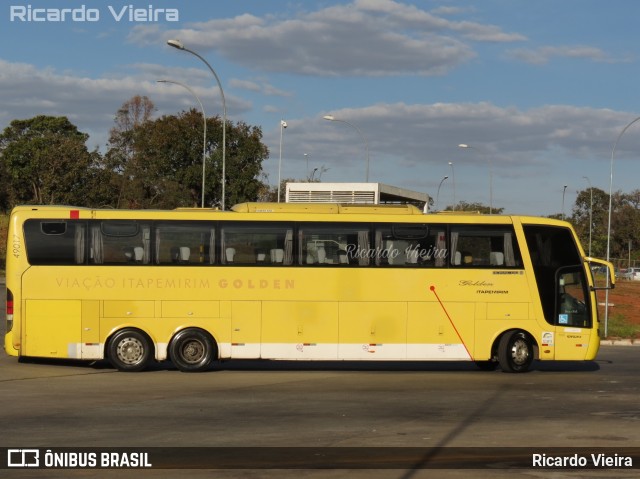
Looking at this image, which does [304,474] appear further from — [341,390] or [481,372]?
[481,372]

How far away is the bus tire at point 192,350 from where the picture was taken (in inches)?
792

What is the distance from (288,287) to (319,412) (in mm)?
5908

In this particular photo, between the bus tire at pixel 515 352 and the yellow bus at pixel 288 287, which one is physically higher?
the yellow bus at pixel 288 287

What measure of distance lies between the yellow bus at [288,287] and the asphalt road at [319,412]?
67 centimetres

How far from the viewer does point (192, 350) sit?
66.6ft

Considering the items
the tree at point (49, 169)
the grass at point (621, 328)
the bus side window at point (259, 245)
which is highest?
the tree at point (49, 169)

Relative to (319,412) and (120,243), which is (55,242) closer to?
(120,243)

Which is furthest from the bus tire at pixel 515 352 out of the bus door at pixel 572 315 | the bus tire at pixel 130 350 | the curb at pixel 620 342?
the curb at pixel 620 342

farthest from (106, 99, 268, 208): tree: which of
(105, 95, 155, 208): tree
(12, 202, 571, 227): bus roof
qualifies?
(12, 202, 571, 227): bus roof

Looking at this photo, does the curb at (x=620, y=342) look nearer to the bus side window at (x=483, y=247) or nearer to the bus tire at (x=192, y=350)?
the bus side window at (x=483, y=247)

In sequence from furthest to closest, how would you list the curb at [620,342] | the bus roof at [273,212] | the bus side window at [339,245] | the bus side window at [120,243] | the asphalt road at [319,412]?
the curb at [620,342], the bus side window at [339,245], the bus roof at [273,212], the bus side window at [120,243], the asphalt road at [319,412]

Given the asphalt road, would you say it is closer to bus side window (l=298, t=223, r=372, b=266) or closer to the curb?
bus side window (l=298, t=223, r=372, b=266)

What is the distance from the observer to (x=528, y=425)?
534 inches

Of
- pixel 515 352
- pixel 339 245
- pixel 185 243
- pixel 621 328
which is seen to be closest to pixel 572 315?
pixel 515 352
